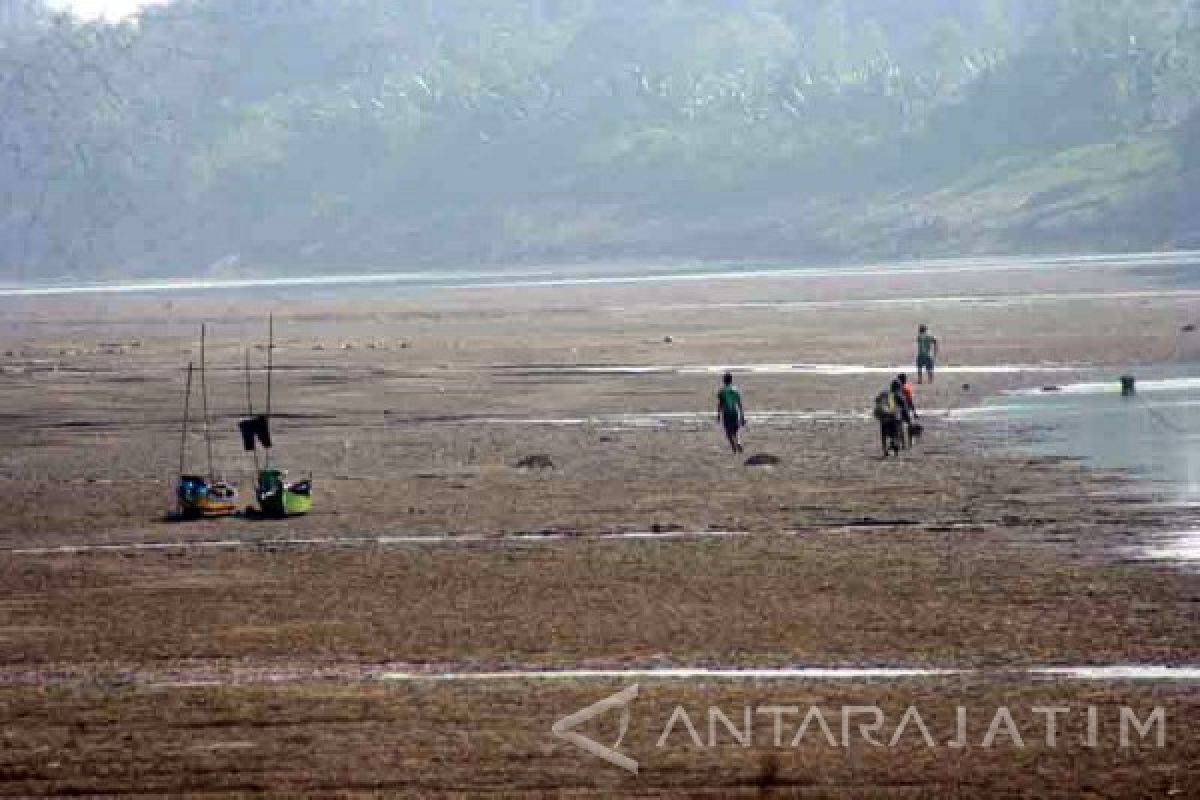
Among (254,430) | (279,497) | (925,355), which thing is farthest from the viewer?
(925,355)

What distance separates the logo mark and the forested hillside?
110 meters

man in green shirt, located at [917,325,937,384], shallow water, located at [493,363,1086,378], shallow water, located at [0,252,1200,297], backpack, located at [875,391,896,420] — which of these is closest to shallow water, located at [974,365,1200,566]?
backpack, located at [875,391,896,420]

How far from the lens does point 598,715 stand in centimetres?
1647

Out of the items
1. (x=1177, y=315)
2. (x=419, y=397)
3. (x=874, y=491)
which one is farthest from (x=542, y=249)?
(x=874, y=491)

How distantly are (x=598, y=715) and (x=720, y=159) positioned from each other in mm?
149215

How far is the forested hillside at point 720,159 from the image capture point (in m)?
138

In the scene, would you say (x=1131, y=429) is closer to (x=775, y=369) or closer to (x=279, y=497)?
(x=279, y=497)

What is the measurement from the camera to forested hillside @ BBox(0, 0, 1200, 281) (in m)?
138

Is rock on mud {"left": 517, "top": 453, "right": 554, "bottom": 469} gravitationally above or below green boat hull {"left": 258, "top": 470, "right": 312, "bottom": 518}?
above

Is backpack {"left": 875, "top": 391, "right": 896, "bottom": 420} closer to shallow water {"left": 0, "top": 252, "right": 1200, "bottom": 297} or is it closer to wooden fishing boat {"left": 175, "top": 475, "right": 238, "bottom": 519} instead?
wooden fishing boat {"left": 175, "top": 475, "right": 238, "bottom": 519}

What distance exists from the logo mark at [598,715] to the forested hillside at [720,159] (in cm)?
10990

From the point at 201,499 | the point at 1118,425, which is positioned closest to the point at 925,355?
the point at 1118,425

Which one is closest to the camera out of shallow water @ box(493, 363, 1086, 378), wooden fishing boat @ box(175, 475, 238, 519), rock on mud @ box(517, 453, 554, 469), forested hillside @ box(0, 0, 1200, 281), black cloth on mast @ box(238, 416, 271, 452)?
wooden fishing boat @ box(175, 475, 238, 519)

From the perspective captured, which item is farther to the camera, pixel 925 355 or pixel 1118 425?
pixel 925 355
